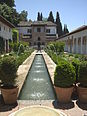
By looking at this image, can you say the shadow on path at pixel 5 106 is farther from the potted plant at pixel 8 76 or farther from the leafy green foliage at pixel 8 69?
the leafy green foliage at pixel 8 69

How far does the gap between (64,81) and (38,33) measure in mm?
49356

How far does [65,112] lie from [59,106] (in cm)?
48

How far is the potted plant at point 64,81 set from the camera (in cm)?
584

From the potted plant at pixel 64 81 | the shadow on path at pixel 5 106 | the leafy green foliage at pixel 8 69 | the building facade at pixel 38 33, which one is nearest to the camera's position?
the shadow on path at pixel 5 106

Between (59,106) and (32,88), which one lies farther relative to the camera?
(32,88)

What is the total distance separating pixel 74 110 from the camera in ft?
17.4

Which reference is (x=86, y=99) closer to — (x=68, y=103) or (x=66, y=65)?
(x=68, y=103)

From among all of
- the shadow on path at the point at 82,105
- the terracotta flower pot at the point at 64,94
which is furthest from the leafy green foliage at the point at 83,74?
the shadow on path at the point at 82,105

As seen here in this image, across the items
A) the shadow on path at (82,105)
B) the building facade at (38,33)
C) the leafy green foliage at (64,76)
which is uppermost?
the building facade at (38,33)

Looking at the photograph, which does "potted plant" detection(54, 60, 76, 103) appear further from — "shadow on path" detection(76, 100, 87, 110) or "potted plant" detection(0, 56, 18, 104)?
"potted plant" detection(0, 56, 18, 104)

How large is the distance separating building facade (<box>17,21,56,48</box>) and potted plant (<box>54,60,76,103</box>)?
158 ft

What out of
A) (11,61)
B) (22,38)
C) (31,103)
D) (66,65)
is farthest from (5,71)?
(22,38)

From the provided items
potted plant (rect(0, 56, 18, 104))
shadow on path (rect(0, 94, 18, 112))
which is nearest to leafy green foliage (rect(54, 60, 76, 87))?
potted plant (rect(0, 56, 18, 104))

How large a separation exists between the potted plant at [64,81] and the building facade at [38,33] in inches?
1894
